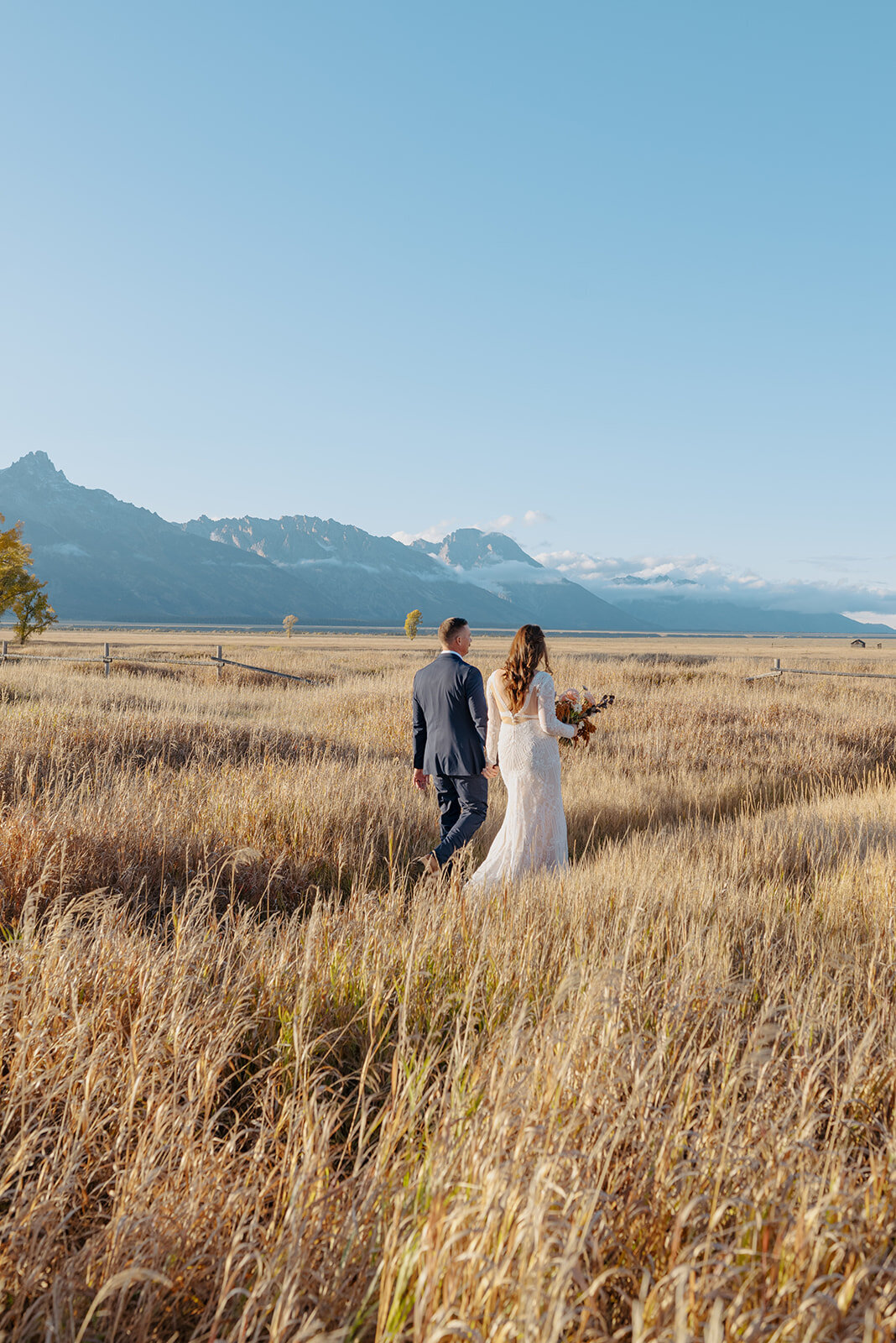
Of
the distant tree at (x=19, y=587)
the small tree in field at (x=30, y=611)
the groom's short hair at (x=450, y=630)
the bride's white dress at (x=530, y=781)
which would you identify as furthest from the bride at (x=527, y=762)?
the small tree in field at (x=30, y=611)

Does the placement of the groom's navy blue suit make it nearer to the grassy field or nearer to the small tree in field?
the grassy field

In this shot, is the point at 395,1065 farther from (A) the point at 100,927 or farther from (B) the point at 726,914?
(B) the point at 726,914

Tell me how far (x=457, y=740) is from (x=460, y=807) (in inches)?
26.1

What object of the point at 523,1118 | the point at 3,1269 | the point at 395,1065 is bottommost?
the point at 3,1269

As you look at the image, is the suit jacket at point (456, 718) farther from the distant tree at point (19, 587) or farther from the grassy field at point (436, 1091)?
the distant tree at point (19, 587)

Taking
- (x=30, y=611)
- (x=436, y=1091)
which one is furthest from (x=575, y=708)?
(x=30, y=611)

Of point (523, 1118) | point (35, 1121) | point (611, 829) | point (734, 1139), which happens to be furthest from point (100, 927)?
point (611, 829)

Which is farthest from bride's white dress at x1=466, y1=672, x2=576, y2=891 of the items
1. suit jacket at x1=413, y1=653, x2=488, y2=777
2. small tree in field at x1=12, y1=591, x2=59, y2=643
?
small tree in field at x1=12, y1=591, x2=59, y2=643

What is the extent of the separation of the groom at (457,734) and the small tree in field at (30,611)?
105 ft

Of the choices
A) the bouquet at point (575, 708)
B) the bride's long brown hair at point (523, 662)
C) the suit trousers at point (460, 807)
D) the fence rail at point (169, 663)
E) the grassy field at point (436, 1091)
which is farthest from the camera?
the fence rail at point (169, 663)

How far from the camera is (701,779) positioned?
34.9ft

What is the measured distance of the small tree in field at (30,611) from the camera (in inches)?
1347

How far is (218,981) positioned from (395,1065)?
1.40 m

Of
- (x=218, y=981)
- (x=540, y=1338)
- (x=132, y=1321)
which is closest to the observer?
(x=540, y=1338)
